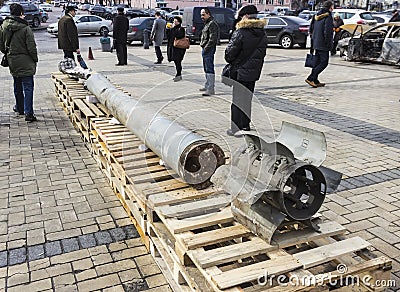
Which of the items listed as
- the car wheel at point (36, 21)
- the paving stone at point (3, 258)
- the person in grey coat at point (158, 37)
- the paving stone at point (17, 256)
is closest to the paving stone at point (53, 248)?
the paving stone at point (17, 256)

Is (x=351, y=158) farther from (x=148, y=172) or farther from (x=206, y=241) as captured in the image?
(x=206, y=241)

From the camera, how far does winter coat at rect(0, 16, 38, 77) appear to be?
6945 mm

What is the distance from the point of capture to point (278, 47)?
21.2 metres

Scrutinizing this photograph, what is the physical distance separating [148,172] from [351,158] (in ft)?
10.0

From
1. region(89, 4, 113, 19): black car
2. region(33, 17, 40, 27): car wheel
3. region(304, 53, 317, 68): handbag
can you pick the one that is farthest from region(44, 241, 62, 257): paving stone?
region(89, 4, 113, 19): black car

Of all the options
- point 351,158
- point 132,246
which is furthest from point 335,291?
point 351,158

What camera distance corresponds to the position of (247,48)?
5.84 meters

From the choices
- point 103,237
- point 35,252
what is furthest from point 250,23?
point 35,252

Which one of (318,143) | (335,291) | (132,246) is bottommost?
(132,246)

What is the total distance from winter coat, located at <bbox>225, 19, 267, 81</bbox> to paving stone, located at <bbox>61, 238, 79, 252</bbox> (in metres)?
3.37

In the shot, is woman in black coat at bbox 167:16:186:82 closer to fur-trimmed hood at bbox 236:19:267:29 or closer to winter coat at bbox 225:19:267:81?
winter coat at bbox 225:19:267:81

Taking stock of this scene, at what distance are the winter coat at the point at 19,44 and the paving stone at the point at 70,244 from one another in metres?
4.36

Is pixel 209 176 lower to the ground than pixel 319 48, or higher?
lower

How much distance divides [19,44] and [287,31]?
15.5 metres
